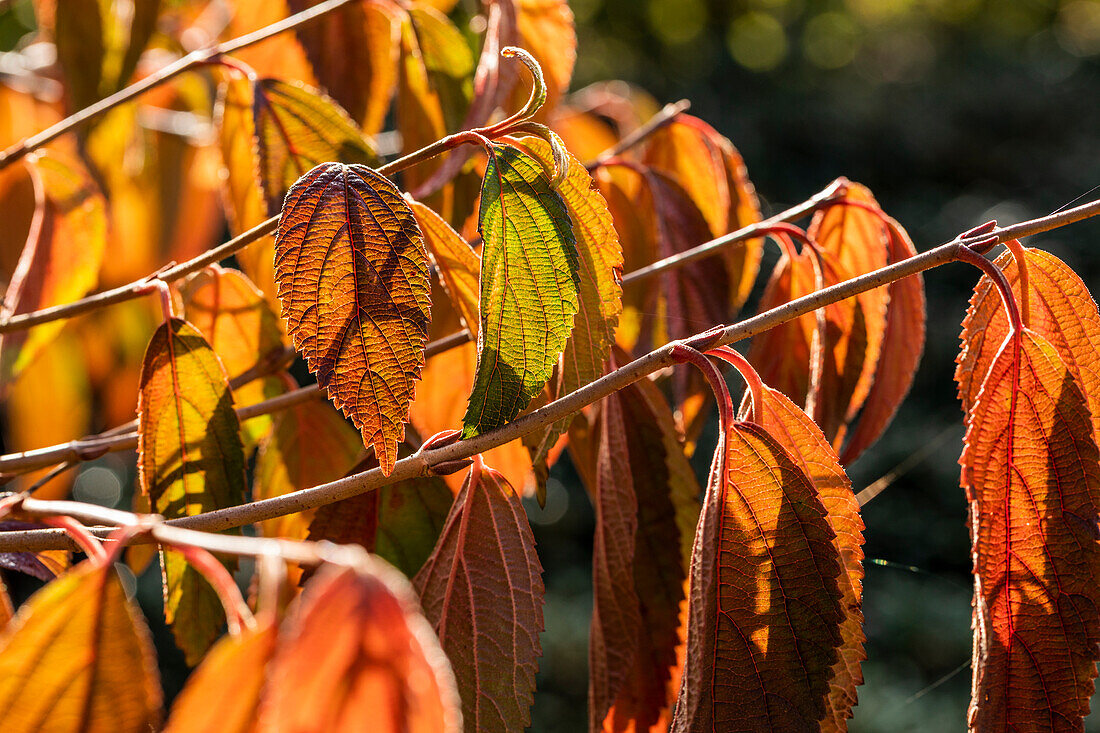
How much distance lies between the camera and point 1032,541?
0.43 meters

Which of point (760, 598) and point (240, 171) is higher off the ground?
point (240, 171)

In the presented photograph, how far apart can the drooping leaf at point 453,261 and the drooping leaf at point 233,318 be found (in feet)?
0.69

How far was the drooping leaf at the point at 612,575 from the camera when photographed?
50 cm

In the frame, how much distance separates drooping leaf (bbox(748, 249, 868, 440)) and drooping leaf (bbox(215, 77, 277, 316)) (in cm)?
33

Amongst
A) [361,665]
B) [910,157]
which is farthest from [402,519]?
[910,157]

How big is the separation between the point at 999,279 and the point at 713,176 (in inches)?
14.3

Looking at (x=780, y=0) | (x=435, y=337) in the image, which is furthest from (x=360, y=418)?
(x=780, y=0)

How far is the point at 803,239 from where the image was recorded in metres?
0.58

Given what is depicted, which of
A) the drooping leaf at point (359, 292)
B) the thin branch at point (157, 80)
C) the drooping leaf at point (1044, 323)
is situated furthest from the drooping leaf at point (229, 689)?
the thin branch at point (157, 80)

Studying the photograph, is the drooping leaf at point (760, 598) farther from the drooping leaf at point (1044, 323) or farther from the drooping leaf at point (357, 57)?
the drooping leaf at point (357, 57)

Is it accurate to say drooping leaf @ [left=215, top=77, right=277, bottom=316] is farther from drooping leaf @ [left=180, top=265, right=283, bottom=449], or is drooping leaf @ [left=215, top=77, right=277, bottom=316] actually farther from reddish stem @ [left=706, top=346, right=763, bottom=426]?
reddish stem @ [left=706, top=346, right=763, bottom=426]

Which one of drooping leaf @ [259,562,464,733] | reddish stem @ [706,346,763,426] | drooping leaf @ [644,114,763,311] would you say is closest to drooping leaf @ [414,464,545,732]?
reddish stem @ [706,346,763,426]

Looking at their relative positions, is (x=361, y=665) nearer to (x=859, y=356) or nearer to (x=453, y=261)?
(x=453, y=261)

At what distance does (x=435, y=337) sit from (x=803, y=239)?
24cm
